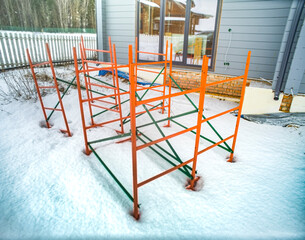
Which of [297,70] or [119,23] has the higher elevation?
[119,23]

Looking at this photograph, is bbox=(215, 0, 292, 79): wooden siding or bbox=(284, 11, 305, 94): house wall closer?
bbox=(284, 11, 305, 94): house wall

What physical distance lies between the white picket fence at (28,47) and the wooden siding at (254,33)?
7.41 meters

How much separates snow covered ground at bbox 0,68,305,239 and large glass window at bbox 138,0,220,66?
325cm

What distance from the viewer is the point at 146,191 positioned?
7.68 ft

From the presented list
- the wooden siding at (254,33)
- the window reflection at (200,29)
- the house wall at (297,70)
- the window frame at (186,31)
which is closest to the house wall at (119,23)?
the window frame at (186,31)

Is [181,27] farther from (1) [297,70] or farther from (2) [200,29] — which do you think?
(1) [297,70]

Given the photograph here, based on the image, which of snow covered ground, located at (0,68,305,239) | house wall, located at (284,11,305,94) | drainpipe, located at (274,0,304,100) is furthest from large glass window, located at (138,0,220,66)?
snow covered ground, located at (0,68,305,239)

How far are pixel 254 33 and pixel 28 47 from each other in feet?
28.1

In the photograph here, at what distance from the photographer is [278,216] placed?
195 cm

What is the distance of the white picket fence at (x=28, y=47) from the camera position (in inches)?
270

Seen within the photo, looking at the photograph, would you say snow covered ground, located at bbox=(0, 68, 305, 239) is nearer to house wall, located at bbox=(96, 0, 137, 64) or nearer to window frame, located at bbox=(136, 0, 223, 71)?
window frame, located at bbox=(136, 0, 223, 71)

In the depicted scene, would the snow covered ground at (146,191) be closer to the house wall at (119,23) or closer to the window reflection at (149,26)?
the window reflection at (149,26)

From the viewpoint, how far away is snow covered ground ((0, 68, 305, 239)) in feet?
6.04

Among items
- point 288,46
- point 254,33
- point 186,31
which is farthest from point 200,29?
point 288,46
